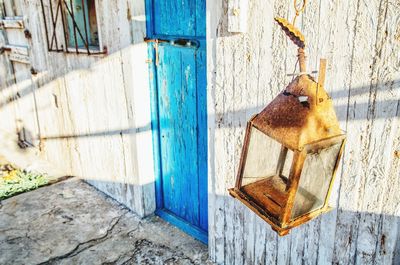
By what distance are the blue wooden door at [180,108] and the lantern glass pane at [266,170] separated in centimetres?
139

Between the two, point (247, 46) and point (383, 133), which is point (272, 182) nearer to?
point (383, 133)

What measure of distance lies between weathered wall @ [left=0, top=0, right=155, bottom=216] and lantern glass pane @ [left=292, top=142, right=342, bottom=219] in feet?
7.33

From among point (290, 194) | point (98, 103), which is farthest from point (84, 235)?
point (290, 194)

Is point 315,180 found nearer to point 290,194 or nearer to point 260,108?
point 290,194

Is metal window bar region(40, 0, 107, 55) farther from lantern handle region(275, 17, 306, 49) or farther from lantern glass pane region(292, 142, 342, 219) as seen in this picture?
lantern glass pane region(292, 142, 342, 219)

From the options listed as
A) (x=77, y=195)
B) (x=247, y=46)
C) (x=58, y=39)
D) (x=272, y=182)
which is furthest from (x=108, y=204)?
(x=272, y=182)

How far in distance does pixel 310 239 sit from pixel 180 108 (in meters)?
1.58

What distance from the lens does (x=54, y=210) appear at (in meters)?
3.84

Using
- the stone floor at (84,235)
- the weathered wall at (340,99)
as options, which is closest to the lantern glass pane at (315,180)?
the weathered wall at (340,99)

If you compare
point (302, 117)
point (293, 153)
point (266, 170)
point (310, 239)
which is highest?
point (302, 117)

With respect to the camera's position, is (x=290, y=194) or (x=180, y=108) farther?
(x=180, y=108)

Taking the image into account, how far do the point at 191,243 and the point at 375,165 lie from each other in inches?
76.0

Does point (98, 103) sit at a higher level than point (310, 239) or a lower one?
higher

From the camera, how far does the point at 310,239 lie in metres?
2.17
